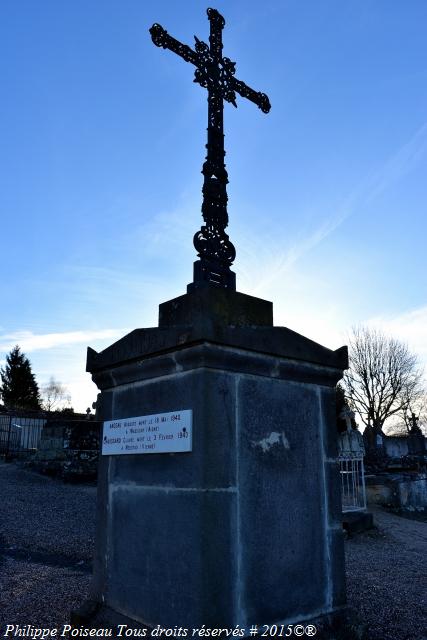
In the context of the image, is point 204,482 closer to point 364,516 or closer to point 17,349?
point 364,516

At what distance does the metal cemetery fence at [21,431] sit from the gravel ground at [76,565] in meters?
10.2

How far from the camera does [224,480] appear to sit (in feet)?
9.72

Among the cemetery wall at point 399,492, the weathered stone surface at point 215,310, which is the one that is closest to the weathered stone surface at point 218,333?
the weathered stone surface at point 215,310

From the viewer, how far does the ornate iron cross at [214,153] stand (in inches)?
147

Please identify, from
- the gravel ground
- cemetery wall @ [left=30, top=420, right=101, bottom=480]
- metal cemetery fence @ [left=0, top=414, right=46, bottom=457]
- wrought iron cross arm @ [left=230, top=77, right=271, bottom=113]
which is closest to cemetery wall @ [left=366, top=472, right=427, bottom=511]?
the gravel ground

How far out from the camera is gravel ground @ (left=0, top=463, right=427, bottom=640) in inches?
172

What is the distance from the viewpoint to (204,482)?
9.46ft

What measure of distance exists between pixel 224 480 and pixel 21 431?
22.9 meters

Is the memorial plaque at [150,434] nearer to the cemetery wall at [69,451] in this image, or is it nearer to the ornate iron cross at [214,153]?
the ornate iron cross at [214,153]

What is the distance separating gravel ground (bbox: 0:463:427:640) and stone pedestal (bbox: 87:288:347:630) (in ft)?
3.52

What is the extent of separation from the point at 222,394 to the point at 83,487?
12.3m

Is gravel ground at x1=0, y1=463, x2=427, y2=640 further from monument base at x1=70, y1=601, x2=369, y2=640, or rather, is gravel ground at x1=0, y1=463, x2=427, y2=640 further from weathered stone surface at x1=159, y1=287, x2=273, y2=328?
weathered stone surface at x1=159, y1=287, x2=273, y2=328

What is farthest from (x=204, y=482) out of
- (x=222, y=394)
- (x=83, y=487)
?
(x=83, y=487)

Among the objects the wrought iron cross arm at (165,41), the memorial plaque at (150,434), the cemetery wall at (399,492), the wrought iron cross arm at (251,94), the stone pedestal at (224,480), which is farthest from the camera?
the cemetery wall at (399,492)
